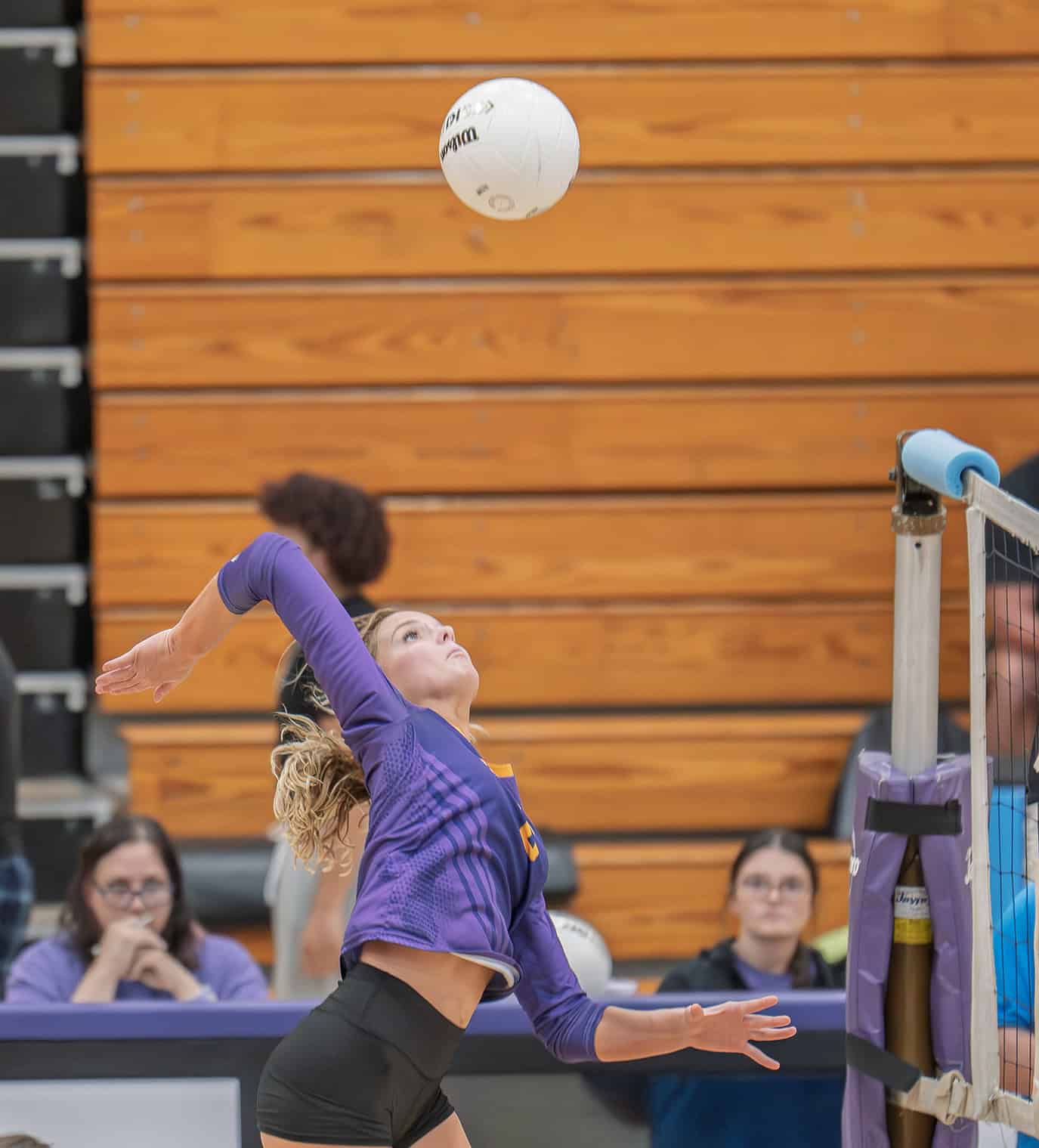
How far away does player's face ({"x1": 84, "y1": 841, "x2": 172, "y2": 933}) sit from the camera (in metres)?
3.36

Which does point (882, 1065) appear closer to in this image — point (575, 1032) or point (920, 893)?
point (920, 893)

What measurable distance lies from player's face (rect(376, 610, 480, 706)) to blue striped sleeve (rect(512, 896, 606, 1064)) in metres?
0.33

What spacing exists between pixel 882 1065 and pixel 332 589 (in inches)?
68.8

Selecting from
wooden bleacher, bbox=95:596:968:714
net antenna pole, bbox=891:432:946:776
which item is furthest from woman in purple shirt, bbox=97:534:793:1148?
wooden bleacher, bbox=95:596:968:714

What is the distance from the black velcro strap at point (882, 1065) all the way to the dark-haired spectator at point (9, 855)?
2170 mm

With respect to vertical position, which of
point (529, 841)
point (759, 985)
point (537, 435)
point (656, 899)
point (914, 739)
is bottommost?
point (656, 899)

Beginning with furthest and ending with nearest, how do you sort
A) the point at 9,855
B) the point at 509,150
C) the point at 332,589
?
1. the point at 9,855
2. the point at 332,589
3. the point at 509,150

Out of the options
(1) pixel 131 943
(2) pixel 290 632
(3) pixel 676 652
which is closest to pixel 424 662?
(2) pixel 290 632

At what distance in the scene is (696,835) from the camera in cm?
507

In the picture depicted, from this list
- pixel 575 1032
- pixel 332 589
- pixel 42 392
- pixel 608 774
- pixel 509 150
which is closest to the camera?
pixel 575 1032

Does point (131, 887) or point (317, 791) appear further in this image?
point (131, 887)

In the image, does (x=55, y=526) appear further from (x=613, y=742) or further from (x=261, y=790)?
(x=613, y=742)

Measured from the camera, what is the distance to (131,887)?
3383mm

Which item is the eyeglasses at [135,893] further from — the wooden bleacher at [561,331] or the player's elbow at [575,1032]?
the wooden bleacher at [561,331]
